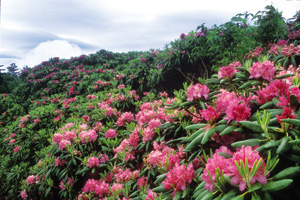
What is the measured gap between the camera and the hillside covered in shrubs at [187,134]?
3.39 ft

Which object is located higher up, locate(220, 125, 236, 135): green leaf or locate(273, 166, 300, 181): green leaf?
locate(220, 125, 236, 135): green leaf

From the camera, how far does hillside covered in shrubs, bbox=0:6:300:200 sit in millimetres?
1032

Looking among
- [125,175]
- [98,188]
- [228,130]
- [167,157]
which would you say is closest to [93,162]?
[98,188]

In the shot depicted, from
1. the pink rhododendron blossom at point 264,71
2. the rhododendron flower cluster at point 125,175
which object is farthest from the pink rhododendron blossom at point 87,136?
the pink rhododendron blossom at point 264,71

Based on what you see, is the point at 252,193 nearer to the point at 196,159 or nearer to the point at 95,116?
the point at 196,159

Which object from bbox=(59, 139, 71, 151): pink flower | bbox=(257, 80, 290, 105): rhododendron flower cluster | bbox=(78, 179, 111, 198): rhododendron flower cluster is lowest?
bbox=(78, 179, 111, 198): rhododendron flower cluster

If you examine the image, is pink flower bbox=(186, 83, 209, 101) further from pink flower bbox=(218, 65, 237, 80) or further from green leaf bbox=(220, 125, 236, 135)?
green leaf bbox=(220, 125, 236, 135)

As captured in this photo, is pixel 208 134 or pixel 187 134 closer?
pixel 208 134

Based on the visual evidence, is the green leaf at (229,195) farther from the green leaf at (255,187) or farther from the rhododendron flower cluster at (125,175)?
the rhododendron flower cluster at (125,175)

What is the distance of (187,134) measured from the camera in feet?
6.48

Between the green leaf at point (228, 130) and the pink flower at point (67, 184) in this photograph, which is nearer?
the green leaf at point (228, 130)

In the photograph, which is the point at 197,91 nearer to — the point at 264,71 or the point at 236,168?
the point at 264,71

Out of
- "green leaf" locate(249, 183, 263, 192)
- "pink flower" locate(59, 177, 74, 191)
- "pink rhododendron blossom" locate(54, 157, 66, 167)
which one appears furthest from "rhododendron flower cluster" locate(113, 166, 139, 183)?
"green leaf" locate(249, 183, 263, 192)

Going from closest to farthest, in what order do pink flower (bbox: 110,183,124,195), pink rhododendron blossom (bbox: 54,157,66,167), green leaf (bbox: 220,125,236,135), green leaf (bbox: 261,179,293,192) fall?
green leaf (bbox: 261,179,293,192) < green leaf (bbox: 220,125,236,135) < pink flower (bbox: 110,183,124,195) < pink rhododendron blossom (bbox: 54,157,66,167)
